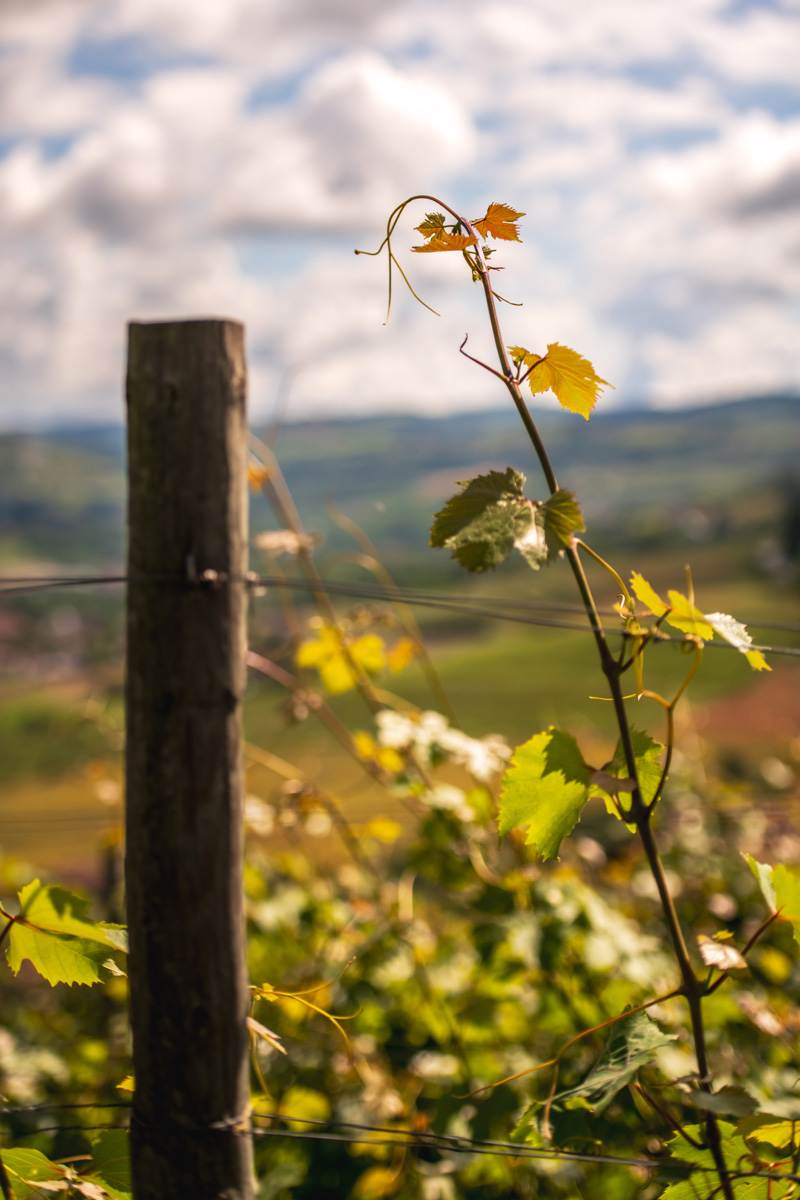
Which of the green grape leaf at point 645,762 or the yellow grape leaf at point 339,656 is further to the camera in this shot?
the yellow grape leaf at point 339,656

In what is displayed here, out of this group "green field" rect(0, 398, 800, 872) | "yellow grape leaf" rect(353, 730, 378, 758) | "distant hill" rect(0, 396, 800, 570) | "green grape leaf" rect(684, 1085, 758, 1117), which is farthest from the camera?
"distant hill" rect(0, 396, 800, 570)

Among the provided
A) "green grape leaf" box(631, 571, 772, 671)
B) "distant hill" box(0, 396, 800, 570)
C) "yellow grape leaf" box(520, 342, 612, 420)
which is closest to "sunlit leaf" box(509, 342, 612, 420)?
"yellow grape leaf" box(520, 342, 612, 420)

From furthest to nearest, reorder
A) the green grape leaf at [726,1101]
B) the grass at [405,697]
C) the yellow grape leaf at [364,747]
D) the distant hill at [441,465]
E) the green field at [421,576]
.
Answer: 1. the distant hill at [441,465]
2. the green field at [421,576]
3. the grass at [405,697]
4. the yellow grape leaf at [364,747]
5. the green grape leaf at [726,1101]

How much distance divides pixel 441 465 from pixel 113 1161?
157866mm

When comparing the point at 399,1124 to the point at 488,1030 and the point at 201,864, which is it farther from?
the point at 201,864

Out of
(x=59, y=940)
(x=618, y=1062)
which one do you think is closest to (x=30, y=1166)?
(x=59, y=940)

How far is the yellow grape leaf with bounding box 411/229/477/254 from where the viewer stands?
3.67 feet

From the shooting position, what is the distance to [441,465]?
157 m

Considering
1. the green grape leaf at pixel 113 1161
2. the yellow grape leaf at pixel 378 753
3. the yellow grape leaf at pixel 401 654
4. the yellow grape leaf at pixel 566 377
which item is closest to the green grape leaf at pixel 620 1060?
the green grape leaf at pixel 113 1161

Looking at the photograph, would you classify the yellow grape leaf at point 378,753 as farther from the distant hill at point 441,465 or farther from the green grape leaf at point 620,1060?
the distant hill at point 441,465

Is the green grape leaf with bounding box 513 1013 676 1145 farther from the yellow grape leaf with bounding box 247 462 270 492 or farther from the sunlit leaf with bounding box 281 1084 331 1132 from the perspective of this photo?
the yellow grape leaf with bounding box 247 462 270 492

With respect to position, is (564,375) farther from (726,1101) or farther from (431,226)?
(726,1101)

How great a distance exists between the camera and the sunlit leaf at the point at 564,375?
3.86ft

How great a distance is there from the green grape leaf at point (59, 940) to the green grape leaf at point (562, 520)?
74 centimetres
